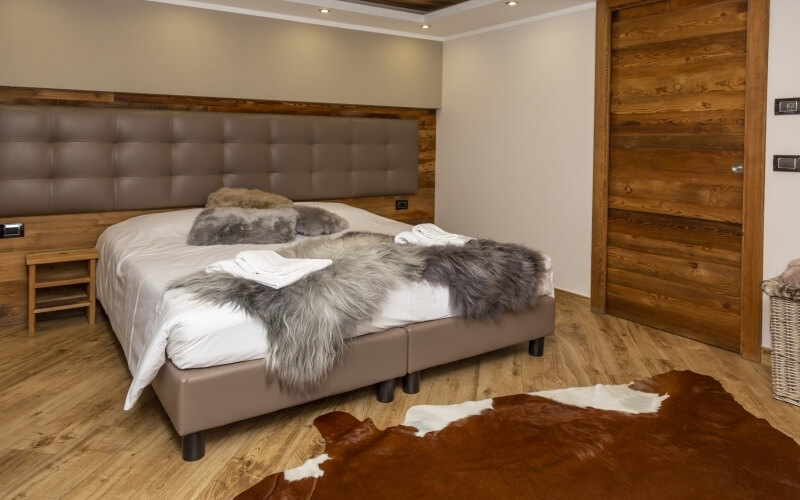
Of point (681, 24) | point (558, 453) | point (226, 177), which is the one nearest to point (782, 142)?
point (681, 24)

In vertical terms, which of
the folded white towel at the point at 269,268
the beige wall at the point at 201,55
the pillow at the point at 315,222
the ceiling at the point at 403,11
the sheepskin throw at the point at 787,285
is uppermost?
the ceiling at the point at 403,11

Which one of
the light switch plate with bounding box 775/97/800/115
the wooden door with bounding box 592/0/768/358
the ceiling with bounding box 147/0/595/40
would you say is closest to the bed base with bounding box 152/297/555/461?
the wooden door with bounding box 592/0/768/358

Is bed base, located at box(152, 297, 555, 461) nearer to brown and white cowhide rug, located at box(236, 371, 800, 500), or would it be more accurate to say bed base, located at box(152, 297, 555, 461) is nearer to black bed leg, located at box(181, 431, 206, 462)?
black bed leg, located at box(181, 431, 206, 462)

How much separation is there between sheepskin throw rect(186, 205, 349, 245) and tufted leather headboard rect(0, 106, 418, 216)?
24.5 inches

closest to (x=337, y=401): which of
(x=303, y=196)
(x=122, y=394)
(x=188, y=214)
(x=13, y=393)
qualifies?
(x=122, y=394)

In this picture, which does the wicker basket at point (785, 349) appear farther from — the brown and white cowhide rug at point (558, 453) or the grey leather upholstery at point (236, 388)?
the grey leather upholstery at point (236, 388)

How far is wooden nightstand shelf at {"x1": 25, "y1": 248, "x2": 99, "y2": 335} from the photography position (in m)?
3.62

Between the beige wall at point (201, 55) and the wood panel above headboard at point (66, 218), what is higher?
the beige wall at point (201, 55)

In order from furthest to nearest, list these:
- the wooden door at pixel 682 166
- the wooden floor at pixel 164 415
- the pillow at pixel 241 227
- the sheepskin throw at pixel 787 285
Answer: the pillow at pixel 241 227, the wooden door at pixel 682 166, the sheepskin throw at pixel 787 285, the wooden floor at pixel 164 415

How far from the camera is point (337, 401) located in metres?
2.68

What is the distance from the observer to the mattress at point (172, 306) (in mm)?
2152

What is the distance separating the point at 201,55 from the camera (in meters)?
4.12

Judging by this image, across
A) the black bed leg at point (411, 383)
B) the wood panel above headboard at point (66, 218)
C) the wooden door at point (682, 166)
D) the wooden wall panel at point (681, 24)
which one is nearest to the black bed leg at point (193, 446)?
the black bed leg at point (411, 383)

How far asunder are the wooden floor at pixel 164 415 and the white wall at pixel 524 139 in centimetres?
90
